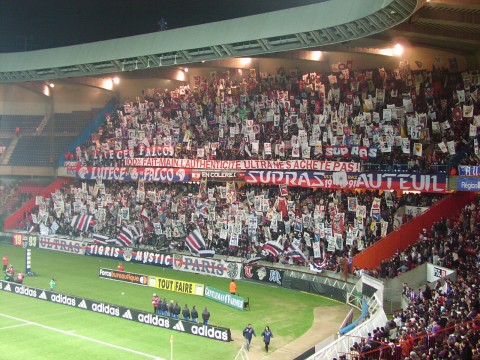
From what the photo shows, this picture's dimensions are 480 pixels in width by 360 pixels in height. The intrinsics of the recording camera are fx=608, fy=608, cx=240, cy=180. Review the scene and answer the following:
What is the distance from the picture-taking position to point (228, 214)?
42969 mm

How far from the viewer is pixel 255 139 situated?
148 feet

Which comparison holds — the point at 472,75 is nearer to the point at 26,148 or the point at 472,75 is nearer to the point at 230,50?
the point at 230,50

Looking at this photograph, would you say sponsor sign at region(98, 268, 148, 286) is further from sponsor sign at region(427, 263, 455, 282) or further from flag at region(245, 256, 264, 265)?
sponsor sign at region(427, 263, 455, 282)

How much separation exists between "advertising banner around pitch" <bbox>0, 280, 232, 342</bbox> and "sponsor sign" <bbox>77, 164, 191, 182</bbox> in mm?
16916

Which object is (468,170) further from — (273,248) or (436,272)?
(273,248)

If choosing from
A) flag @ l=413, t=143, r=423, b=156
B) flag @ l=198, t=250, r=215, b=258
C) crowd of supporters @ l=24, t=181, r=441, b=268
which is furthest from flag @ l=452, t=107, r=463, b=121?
flag @ l=198, t=250, r=215, b=258

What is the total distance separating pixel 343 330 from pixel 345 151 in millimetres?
17995

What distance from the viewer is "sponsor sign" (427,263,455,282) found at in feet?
93.1

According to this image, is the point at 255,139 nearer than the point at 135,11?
Yes

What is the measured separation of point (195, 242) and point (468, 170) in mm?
19108

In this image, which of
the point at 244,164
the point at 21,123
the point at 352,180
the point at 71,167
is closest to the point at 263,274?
the point at 352,180

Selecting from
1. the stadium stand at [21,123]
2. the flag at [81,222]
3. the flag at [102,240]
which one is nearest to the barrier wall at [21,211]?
the stadium stand at [21,123]

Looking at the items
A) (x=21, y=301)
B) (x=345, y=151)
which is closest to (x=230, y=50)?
(x=345, y=151)

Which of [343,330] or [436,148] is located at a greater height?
[436,148]
